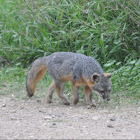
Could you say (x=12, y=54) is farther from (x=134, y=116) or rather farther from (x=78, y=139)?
(x=78, y=139)

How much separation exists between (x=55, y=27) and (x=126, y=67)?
2.14 meters

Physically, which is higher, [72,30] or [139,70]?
[72,30]

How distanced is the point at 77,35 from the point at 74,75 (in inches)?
73.7

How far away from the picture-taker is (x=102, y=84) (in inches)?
250

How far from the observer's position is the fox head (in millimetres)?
6312

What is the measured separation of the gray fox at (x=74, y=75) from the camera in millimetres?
6367

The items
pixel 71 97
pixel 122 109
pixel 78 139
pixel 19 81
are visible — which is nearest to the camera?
pixel 78 139

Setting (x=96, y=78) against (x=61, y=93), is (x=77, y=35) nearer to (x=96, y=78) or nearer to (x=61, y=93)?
(x=61, y=93)

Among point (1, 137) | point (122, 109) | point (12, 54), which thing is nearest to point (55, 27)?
point (12, 54)

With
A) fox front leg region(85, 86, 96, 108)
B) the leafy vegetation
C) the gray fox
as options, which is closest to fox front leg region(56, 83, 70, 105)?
the gray fox

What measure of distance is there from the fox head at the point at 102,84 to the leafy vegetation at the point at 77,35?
628mm

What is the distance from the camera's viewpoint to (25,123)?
5121 mm

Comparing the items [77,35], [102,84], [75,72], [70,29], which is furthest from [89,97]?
[70,29]

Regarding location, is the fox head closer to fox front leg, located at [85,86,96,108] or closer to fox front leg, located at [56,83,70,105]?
fox front leg, located at [85,86,96,108]
